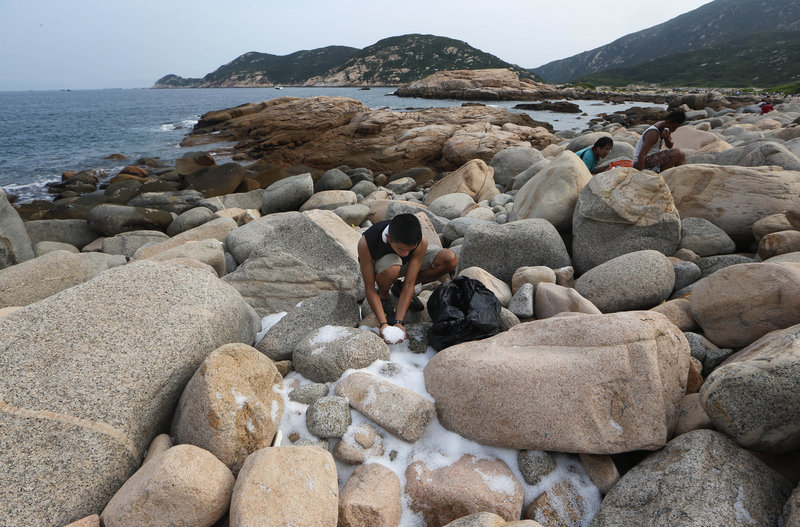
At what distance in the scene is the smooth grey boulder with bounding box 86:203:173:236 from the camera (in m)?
10.4

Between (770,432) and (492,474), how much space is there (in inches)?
63.4

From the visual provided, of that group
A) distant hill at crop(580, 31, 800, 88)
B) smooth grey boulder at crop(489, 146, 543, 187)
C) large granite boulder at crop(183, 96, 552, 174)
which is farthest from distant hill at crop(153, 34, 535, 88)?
smooth grey boulder at crop(489, 146, 543, 187)

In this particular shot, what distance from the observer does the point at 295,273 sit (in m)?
5.24

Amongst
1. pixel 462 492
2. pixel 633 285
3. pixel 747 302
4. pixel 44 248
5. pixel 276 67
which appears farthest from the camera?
pixel 276 67

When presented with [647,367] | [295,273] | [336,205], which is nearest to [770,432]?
[647,367]

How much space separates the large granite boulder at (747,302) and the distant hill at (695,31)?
15515 centimetres

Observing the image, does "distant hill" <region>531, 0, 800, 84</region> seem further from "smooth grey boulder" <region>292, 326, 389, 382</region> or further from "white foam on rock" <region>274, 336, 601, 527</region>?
"white foam on rock" <region>274, 336, 601, 527</region>

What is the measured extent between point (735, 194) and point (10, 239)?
11291 mm

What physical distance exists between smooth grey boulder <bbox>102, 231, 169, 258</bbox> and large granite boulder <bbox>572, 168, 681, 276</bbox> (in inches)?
337

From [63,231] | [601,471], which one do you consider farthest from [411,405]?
[63,231]

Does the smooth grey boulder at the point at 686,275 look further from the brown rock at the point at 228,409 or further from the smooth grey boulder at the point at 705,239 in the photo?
the brown rock at the point at 228,409

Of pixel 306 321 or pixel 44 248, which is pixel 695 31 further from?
pixel 306 321

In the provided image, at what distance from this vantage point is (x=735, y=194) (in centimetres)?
574

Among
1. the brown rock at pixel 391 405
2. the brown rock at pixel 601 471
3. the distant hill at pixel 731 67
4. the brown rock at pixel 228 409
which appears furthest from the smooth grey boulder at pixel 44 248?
the distant hill at pixel 731 67
